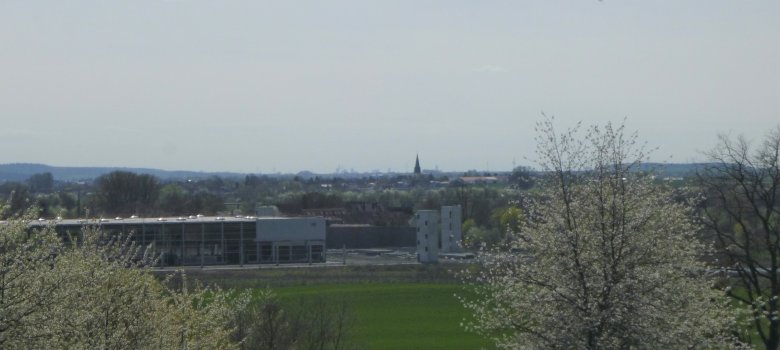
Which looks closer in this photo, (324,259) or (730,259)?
(730,259)

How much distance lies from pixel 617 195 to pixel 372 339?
27.1 metres

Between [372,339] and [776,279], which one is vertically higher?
[776,279]

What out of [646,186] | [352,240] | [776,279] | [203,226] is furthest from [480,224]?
[646,186]

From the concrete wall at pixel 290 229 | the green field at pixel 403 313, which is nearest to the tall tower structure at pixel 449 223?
the concrete wall at pixel 290 229

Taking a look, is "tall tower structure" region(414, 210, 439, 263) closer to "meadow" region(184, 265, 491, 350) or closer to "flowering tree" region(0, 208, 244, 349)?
"meadow" region(184, 265, 491, 350)

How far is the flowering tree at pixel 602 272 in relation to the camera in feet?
59.8

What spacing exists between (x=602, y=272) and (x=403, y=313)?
34724mm

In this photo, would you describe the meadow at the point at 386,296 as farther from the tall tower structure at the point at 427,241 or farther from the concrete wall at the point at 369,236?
the concrete wall at the point at 369,236

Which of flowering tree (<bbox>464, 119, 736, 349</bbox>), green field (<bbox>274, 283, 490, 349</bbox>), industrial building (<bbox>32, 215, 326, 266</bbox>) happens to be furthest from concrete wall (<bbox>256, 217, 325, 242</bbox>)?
flowering tree (<bbox>464, 119, 736, 349</bbox>)

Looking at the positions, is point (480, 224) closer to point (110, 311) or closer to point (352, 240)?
point (352, 240)

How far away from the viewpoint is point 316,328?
32.4 m

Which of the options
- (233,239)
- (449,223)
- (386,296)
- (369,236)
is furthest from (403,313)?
(369,236)

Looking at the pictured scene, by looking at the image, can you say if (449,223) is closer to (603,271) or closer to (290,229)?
(290,229)

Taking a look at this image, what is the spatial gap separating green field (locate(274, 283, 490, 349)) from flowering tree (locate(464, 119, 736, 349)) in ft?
72.4
